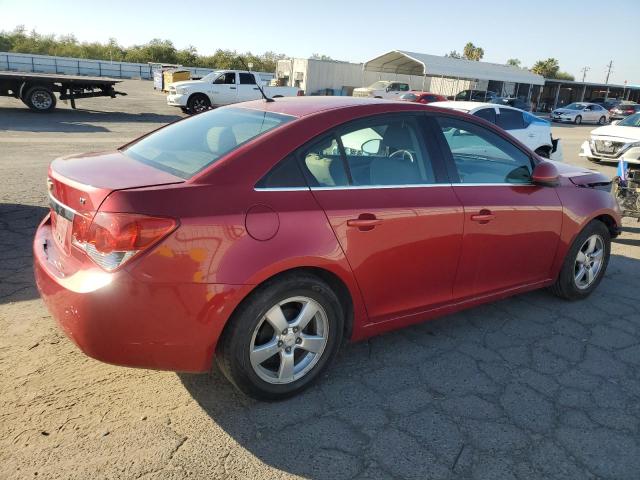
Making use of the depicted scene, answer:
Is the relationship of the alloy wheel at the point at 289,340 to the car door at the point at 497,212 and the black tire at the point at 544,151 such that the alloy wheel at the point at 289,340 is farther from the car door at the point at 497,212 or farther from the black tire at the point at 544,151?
the black tire at the point at 544,151

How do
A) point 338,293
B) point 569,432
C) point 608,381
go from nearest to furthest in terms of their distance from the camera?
point 569,432
point 338,293
point 608,381

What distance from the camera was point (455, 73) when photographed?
34.8 meters

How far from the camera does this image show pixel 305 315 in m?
2.79

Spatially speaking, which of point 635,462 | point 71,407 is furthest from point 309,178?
point 635,462

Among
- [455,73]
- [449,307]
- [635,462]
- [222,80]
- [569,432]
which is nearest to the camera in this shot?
[635,462]

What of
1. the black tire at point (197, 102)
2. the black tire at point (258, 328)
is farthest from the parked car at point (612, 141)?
the black tire at point (197, 102)

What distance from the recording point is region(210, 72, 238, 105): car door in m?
21.0

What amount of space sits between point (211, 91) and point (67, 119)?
6.34m

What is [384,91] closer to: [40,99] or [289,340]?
[40,99]

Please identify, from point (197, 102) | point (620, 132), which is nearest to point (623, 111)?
point (620, 132)

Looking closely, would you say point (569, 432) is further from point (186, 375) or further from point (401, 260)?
point (186, 375)

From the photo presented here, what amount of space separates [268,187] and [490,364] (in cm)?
189

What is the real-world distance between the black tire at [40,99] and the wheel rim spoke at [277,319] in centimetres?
1760

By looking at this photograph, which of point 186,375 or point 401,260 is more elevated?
point 401,260
